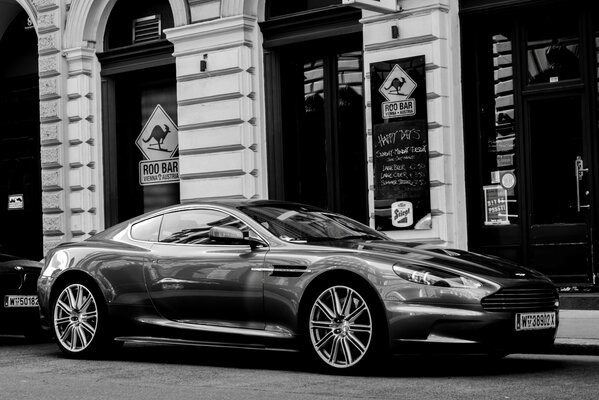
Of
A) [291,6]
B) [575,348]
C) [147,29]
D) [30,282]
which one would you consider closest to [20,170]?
[147,29]

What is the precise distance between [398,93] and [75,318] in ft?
20.7

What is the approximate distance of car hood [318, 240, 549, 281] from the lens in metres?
8.55

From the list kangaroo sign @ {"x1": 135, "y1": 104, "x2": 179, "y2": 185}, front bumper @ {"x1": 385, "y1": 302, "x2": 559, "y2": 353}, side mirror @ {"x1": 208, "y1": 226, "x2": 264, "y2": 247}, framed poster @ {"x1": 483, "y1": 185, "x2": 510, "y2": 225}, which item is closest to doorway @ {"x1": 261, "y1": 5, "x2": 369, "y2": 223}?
framed poster @ {"x1": 483, "y1": 185, "x2": 510, "y2": 225}

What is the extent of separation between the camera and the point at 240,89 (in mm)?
17141

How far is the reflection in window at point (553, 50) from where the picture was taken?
46.2 ft

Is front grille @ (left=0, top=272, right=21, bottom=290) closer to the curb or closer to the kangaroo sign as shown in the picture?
the curb

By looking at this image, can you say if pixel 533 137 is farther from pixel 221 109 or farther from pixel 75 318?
pixel 75 318

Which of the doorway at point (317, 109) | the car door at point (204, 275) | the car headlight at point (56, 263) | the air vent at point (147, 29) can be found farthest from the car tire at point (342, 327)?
the air vent at point (147, 29)

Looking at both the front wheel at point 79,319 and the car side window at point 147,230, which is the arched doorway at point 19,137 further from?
the car side window at point 147,230

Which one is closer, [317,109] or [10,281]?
[10,281]

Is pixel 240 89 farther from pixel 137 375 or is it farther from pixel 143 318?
pixel 137 375

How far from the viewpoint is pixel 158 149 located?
19.3m

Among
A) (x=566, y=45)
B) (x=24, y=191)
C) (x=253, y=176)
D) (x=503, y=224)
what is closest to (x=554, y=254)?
(x=503, y=224)

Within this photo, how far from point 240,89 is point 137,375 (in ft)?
28.6
